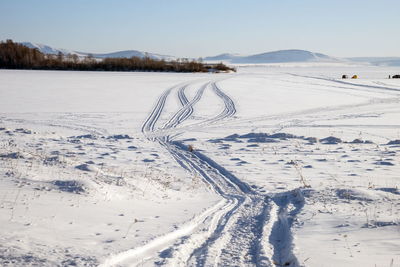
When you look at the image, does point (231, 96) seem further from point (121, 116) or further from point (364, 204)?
point (364, 204)

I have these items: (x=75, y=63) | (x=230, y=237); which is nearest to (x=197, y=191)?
(x=230, y=237)

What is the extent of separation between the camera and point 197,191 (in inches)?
354

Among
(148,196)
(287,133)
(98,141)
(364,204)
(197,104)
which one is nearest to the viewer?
(364,204)

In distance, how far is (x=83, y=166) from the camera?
921 cm

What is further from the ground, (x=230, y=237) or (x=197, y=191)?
(x=230, y=237)

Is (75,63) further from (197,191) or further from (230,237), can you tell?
(230,237)

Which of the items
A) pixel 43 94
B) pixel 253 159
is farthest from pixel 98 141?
pixel 43 94

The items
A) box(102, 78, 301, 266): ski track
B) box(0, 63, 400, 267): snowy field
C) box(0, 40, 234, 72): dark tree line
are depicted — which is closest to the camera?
box(102, 78, 301, 266): ski track

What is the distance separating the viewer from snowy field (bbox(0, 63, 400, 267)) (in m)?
5.25

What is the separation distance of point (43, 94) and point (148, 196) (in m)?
23.0

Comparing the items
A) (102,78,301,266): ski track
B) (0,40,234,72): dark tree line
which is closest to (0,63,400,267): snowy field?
(102,78,301,266): ski track

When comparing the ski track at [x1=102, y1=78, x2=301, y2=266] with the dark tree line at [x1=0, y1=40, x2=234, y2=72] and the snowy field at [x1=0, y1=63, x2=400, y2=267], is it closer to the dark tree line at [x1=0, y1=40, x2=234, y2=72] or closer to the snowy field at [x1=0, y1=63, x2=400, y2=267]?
the snowy field at [x1=0, y1=63, x2=400, y2=267]

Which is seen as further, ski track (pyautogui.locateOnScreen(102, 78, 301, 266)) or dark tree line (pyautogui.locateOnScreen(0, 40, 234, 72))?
dark tree line (pyautogui.locateOnScreen(0, 40, 234, 72))

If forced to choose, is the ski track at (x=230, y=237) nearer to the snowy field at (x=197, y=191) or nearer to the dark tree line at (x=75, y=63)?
the snowy field at (x=197, y=191)
